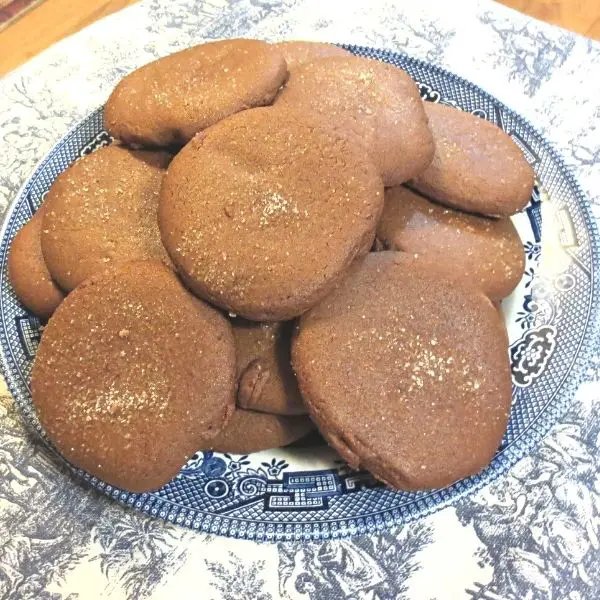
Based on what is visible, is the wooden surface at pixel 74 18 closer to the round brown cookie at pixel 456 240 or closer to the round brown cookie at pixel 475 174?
the round brown cookie at pixel 475 174

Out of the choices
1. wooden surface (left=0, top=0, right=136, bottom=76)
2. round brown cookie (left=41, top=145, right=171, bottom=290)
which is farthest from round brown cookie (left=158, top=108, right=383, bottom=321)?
wooden surface (left=0, top=0, right=136, bottom=76)

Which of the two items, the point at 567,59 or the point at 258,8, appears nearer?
the point at 567,59

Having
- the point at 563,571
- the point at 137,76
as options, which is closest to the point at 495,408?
the point at 563,571

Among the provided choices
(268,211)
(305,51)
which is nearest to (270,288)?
(268,211)

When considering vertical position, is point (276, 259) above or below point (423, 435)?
above

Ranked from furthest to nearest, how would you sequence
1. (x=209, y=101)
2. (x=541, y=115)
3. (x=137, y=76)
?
(x=541, y=115), (x=137, y=76), (x=209, y=101)

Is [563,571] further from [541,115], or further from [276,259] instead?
[541,115]

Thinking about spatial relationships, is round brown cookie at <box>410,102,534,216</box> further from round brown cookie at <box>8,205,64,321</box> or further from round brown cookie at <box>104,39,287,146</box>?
round brown cookie at <box>8,205,64,321</box>

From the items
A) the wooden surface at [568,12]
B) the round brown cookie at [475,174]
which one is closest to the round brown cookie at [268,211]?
the round brown cookie at [475,174]
